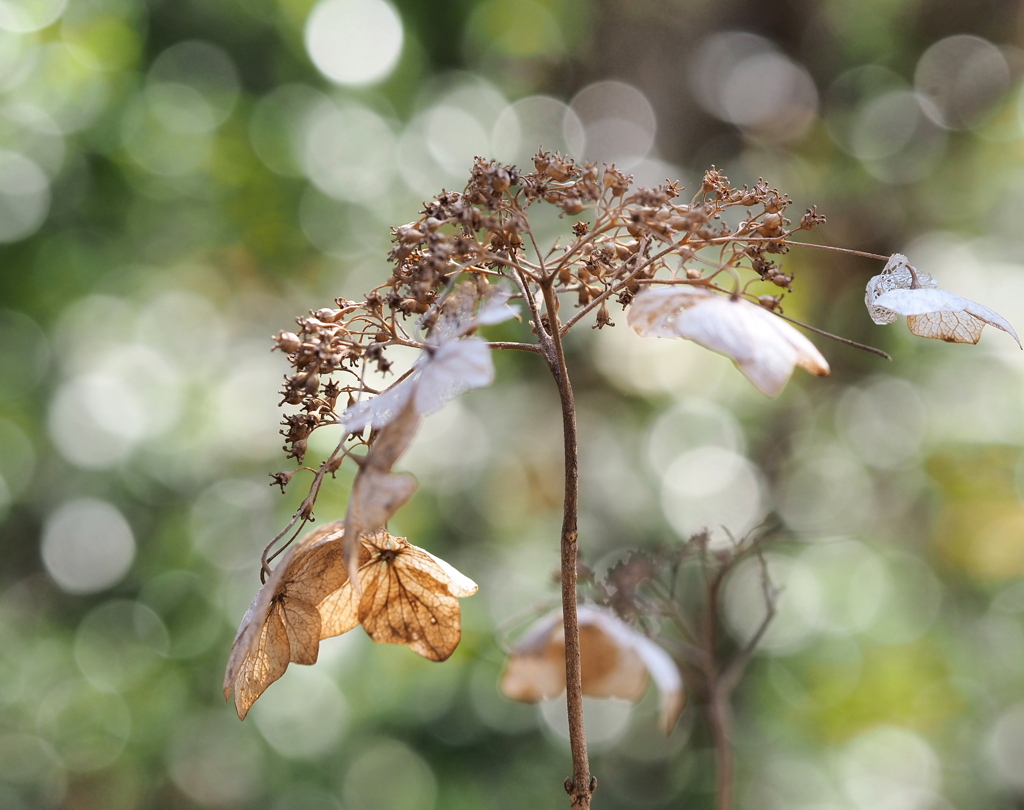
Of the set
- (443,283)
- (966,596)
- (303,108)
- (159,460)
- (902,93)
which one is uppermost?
(902,93)

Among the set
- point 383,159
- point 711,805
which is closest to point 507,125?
point 383,159

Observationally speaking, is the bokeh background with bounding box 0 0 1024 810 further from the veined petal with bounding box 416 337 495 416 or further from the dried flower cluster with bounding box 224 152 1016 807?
the veined petal with bounding box 416 337 495 416

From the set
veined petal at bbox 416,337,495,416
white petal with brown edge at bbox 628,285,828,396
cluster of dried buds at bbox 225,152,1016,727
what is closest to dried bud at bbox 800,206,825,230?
cluster of dried buds at bbox 225,152,1016,727

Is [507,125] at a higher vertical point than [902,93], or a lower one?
lower

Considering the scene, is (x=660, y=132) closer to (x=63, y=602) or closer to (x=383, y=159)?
(x=383, y=159)

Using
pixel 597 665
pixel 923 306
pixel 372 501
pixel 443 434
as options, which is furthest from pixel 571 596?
pixel 443 434

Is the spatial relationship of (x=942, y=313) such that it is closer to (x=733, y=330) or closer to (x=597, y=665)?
(x=733, y=330)
